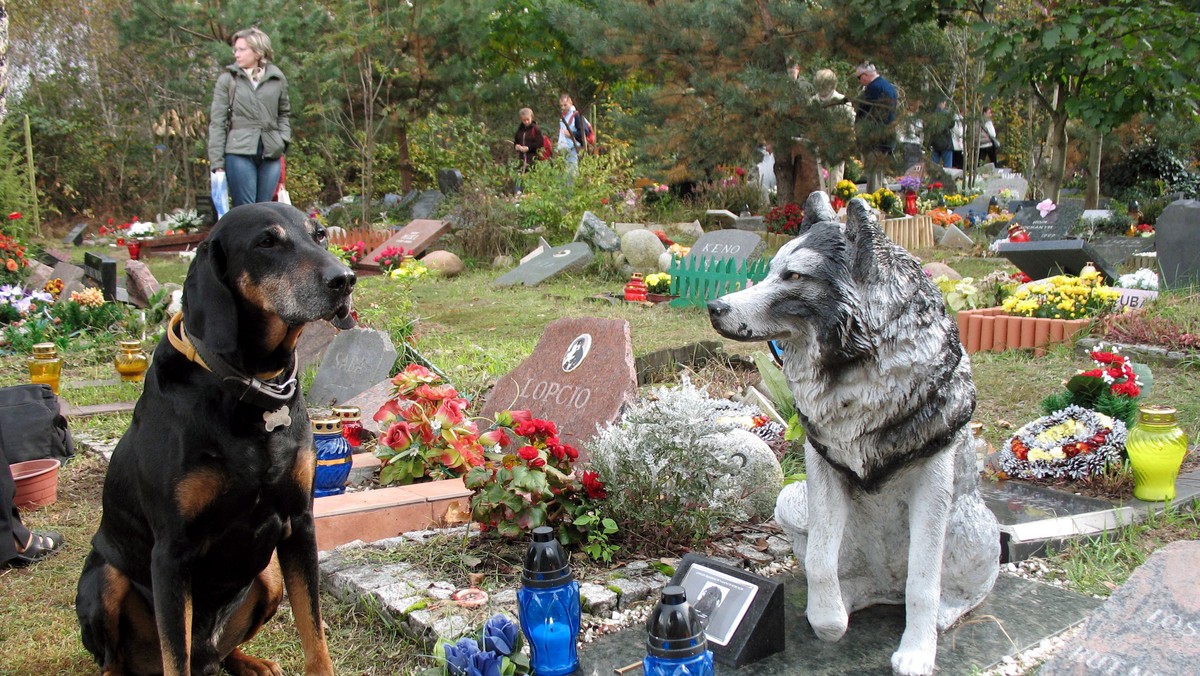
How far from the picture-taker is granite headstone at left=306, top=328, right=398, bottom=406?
624cm

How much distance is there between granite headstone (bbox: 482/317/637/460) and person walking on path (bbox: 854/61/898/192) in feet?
32.8

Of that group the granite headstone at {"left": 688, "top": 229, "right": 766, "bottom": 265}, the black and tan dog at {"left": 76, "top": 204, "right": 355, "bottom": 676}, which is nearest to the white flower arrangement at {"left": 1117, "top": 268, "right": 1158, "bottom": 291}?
the granite headstone at {"left": 688, "top": 229, "right": 766, "bottom": 265}

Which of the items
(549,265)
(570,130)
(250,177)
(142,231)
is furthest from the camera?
(570,130)

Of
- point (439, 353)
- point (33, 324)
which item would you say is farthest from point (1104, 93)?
point (33, 324)

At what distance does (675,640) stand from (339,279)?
1.24 m

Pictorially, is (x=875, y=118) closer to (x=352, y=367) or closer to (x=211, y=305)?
(x=352, y=367)

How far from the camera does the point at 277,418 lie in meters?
2.54

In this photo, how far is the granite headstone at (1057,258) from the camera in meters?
8.34

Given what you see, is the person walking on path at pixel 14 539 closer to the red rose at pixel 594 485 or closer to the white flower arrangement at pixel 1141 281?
the red rose at pixel 594 485

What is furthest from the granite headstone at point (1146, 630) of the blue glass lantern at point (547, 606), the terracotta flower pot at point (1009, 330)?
the terracotta flower pot at point (1009, 330)

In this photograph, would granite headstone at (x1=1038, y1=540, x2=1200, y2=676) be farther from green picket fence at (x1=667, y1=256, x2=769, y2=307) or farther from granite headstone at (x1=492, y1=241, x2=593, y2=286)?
granite headstone at (x1=492, y1=241, x2=593, y2=286)

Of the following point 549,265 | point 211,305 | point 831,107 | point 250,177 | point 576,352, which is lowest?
point 549,265

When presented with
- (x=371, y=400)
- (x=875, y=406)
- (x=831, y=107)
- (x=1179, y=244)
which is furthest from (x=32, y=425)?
(x=831, y=107)

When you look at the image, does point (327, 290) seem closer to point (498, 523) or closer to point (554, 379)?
point (498, 523)
